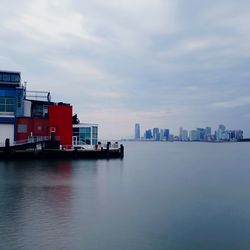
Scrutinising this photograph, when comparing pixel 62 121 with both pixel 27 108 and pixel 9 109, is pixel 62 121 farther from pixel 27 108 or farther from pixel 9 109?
pixel 9 109

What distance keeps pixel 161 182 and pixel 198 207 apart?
47.5 feet

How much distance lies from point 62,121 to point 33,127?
16.5 feet

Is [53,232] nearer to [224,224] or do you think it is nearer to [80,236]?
[80,236]

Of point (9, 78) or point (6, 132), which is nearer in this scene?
point (6, 132)

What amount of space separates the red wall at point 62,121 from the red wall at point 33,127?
1045 millimetres

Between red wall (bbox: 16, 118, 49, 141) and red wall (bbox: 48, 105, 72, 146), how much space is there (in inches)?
41.2

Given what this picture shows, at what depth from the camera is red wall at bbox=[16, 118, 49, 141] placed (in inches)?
2454

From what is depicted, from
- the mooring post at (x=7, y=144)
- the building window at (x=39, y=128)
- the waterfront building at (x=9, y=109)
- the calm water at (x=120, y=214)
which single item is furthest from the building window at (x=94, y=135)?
the calm water at (x=120, y=214)

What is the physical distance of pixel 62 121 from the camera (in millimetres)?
63844

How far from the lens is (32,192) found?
31.0 m

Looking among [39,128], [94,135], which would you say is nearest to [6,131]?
[39,128]

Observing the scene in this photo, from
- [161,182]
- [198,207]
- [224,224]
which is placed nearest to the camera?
[224,224]

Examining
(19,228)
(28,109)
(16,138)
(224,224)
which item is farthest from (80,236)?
(28,109)

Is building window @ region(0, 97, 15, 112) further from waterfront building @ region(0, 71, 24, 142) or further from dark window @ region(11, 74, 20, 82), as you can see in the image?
dark window @ region(11, 74, 20, 82)
